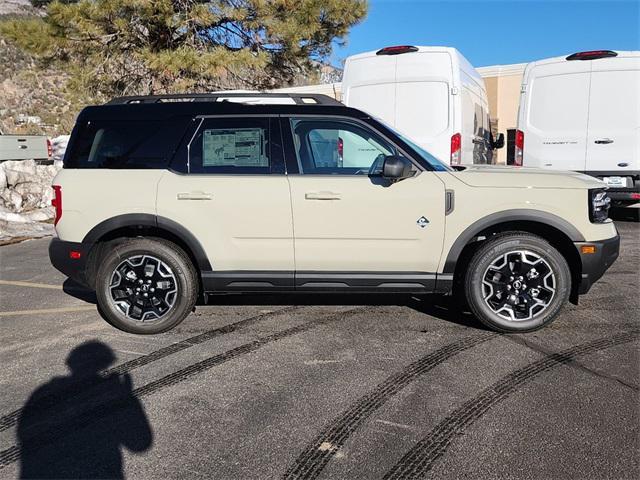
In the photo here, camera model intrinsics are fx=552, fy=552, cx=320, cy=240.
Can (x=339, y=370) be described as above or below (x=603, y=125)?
below

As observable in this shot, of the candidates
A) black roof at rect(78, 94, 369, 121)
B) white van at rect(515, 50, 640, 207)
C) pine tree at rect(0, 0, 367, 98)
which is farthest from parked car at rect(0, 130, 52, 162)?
white van at rect(515, 50, 640, 207)

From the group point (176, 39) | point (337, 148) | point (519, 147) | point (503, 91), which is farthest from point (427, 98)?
point (503, 91)

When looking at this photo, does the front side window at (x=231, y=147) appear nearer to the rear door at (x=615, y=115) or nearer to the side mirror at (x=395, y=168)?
the side mirror at (x=395, y=168)

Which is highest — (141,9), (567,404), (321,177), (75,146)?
(141,9)

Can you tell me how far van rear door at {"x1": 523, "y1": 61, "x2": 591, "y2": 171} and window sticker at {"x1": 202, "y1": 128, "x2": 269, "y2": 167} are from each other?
6.36 metres

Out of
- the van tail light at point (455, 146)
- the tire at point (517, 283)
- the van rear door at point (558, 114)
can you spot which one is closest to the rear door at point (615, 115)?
the van rear door at point (558, 114)

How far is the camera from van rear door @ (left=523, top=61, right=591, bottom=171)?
885 cm

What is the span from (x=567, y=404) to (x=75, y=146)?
13.6 feet

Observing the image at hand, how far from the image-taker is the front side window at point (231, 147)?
448 centimetres

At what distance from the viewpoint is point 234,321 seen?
4.95 m

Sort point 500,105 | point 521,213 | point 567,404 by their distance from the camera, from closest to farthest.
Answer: point 567,404
point 521,213
point 500,105

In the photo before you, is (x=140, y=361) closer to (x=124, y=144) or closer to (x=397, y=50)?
(x=124, y=144)

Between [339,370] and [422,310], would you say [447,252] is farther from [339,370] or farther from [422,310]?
[339,370]

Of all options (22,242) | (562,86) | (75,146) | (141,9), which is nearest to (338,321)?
(75,146)
